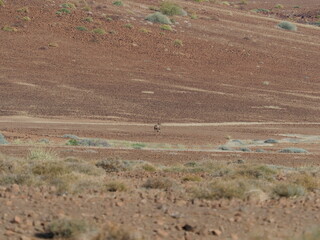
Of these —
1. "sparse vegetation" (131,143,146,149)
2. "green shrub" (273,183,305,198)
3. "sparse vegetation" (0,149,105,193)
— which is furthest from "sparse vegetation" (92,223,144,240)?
"sparse vegetation" (131,143,146,149)

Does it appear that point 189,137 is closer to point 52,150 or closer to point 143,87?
point 52,150

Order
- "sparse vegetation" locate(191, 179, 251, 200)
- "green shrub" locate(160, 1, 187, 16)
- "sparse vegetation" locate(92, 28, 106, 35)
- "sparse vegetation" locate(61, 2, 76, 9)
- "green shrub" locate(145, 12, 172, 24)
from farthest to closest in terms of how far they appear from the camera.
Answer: "green shrub" locate(160, 1, 187, 16) < "green shrub" locate(145, 12, 172, 24) < "sparse vegetation" locate(61, 2, 76, 9) < "sparse vegetation" locate(92, 28, 106, 35) < "sparse vegetation" locate(191, 179, 251, 200)

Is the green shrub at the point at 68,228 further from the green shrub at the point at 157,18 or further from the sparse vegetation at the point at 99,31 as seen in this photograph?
the green shrub at the point at 157,18

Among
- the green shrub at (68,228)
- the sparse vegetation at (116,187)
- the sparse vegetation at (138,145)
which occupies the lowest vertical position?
the green shrub at (68,228)

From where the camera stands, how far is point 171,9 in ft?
263

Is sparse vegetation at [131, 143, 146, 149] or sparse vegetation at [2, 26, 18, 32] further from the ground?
sparse vegetation at [2, 26, 18, 32]

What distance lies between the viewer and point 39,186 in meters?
15.6

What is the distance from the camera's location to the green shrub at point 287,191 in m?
15.6

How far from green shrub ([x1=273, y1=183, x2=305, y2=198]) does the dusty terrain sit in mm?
69

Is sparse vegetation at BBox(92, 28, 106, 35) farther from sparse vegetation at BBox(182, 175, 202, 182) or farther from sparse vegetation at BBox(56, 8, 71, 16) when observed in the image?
sparse vegetation at BBox(182, 175, 202, 182)

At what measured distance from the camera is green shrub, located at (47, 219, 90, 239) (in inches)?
448

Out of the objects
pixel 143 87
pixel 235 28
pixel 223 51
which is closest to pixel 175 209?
pixel 143 87

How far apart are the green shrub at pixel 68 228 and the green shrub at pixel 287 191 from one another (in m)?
5.27

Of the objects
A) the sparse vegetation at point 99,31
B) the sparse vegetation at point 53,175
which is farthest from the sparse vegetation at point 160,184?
the sparse vegetation at point 99,31
